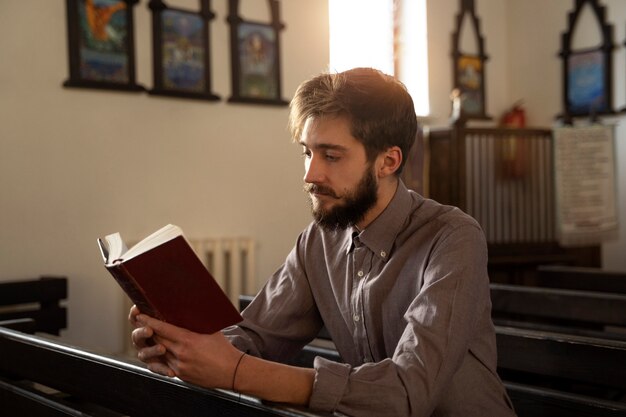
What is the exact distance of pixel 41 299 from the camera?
4035 millimetres

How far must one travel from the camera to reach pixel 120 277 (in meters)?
1.29

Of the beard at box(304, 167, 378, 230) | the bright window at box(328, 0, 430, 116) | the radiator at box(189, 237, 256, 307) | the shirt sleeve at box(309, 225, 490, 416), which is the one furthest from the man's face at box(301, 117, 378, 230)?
the bright window at box(328, 0, 430, 116)

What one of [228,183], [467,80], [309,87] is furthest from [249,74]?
[309,87]

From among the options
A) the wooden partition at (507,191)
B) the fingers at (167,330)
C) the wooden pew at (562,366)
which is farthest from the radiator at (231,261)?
the fingers at (167,330)

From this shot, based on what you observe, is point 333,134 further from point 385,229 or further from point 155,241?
point 155,241

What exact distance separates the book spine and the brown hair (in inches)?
22.3

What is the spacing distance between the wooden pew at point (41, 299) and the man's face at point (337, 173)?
255 centimetres

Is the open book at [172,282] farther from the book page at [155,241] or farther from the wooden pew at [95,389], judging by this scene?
the wooden pew at [95,389]

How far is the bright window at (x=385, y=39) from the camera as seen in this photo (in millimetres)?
6156

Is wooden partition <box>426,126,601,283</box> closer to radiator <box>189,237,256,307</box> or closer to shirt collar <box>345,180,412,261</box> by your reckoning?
radiator <box>189,237,256,307</box>

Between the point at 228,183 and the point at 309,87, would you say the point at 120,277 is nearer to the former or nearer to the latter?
the point at 309,87

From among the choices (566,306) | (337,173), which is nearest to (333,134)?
(337,173)

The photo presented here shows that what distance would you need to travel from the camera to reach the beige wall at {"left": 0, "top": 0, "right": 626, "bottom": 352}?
431cm

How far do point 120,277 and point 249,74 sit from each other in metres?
4.19
